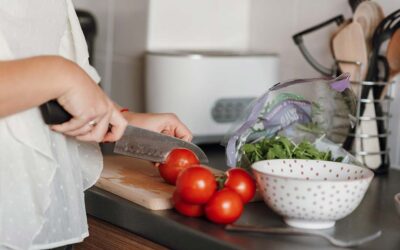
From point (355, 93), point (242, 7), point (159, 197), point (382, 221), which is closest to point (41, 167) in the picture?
point (159, 197)

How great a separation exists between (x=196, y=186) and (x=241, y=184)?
8 cm

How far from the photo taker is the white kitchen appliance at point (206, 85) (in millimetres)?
1723

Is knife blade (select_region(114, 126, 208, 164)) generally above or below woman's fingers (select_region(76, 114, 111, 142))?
below

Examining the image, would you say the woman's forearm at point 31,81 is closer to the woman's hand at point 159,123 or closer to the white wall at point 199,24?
the woman's hand at point 159,123

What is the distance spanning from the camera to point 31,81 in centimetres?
99

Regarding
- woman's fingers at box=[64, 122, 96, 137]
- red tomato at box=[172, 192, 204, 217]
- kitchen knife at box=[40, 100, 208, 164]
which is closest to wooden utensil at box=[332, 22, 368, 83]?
kitchen knife at box=[40, 100, 208, 164]

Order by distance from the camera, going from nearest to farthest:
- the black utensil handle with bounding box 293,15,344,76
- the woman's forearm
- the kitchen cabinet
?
the woman's forearm, the kitchen cabinet, the black utensil handle with bounding box 293,15,344,76

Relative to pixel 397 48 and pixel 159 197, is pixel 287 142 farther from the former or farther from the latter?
pixel 397 48

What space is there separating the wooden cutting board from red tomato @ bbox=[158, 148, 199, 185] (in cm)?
2

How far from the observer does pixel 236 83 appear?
1.78 m

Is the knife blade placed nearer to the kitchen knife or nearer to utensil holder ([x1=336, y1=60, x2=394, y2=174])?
the kitchen knife

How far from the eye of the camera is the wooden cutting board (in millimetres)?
1193

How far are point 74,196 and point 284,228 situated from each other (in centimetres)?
29

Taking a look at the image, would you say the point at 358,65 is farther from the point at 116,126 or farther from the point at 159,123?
the point at 116,126
